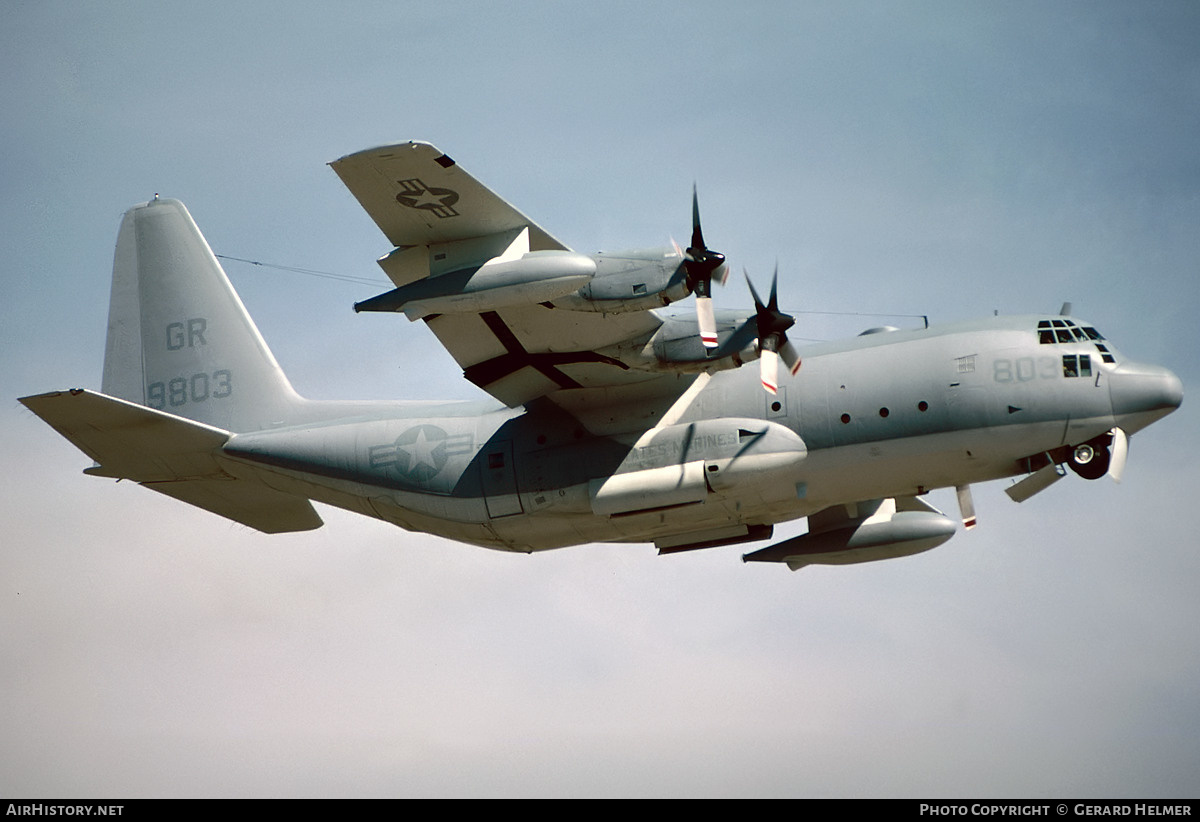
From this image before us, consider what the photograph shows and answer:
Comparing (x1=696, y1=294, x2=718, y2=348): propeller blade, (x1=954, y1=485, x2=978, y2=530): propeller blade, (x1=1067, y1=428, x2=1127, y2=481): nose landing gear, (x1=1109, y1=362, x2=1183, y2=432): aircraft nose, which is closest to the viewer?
(x1=696, y1=294, x2=718, y2=348): propeller blade

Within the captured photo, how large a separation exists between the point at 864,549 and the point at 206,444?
1218 centimetres

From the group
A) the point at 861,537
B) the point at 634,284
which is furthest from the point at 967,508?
the point at 634,284

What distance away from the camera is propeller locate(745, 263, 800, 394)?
19.9 m

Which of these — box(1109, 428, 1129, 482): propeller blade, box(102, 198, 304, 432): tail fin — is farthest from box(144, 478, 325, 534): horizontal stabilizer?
box(1109, 428, 1129, 482): propeller blade

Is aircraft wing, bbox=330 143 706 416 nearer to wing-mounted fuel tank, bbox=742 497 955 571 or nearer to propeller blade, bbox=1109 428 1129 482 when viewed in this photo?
wing-mounted fuel tank, bbox=742 497 955 571

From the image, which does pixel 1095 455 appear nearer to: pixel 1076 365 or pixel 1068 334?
pixel 1076 365

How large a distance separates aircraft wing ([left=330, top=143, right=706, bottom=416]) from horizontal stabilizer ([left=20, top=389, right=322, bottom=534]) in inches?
195

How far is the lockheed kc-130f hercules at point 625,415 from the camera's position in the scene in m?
18.6

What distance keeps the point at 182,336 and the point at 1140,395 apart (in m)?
17.2

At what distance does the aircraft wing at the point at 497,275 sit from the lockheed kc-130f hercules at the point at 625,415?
0.03 meters

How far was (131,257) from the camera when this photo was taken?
24.6 meters
